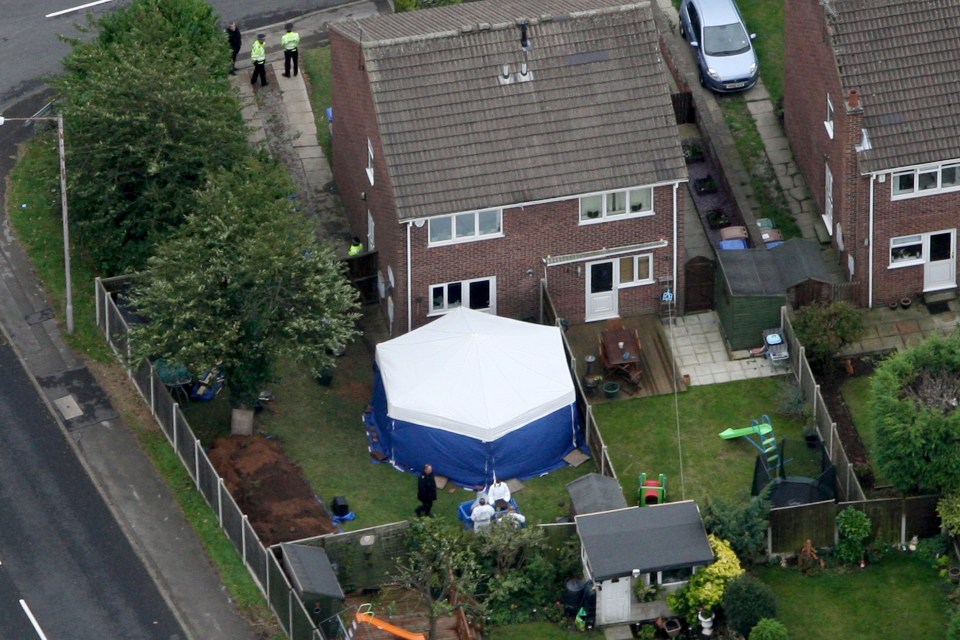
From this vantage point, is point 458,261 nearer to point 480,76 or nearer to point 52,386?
point 480,76

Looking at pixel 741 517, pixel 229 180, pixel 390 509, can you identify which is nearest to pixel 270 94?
pixel 229 180

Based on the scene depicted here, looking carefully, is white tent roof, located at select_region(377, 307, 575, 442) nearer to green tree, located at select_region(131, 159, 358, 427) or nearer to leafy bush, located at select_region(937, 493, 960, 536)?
green tree, located at select_region(131, 159, 358, 427)

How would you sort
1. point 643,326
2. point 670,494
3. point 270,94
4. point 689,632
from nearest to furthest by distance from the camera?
point 689,632
point 670,494
point 643,326
point 270,94

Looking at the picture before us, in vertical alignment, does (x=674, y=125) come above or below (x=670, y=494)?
above

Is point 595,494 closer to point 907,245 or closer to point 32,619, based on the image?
point 907,245

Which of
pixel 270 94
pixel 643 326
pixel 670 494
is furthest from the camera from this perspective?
pixel 270 94

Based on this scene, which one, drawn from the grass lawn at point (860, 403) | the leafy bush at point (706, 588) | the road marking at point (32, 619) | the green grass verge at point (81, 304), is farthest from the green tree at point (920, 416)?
the road marking at point (32, 619)

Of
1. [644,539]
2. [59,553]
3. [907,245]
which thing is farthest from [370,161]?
[907,245]
